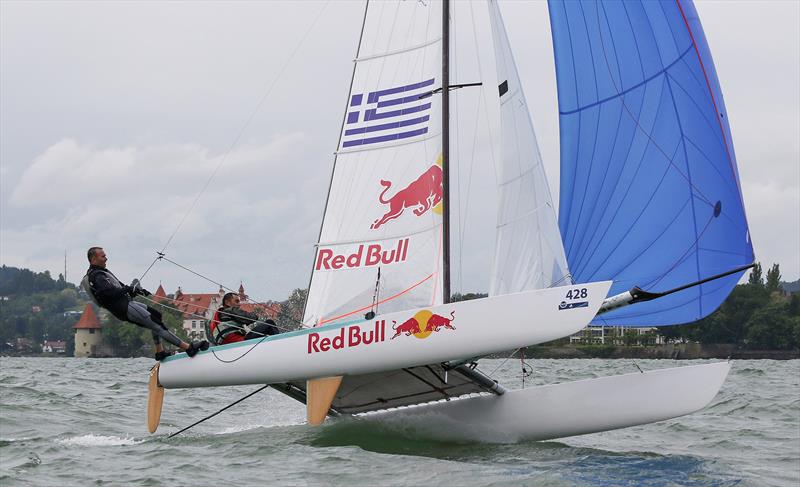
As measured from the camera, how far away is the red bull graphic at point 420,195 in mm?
10586

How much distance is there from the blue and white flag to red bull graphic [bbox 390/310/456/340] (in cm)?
234

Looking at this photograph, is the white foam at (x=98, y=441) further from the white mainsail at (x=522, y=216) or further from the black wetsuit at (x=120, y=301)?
the white mainsail at (x=522, y=216)

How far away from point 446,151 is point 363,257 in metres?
1.36

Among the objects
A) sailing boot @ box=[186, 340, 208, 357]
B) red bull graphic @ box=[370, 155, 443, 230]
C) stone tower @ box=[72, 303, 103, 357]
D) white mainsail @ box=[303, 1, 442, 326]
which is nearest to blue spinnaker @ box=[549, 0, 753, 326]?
red bull graphic @ box=[370, 155, 443, 230]

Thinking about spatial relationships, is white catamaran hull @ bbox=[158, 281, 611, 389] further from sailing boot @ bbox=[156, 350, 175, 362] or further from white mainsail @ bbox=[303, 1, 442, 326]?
white mainsail @ bbox=[303, 1, 442, 326]

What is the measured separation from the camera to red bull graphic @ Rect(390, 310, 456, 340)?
9.13 m

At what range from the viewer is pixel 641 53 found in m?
10.2

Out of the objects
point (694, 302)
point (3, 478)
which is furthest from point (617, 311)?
point (3, 478)

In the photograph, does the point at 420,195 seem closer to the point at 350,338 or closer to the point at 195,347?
the point at 350,338

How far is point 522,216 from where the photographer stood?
10.2m

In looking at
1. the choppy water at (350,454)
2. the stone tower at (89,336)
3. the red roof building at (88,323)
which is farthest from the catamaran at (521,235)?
the red roof building at (88,323)

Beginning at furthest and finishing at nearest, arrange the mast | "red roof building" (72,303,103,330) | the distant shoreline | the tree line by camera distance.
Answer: "red roof building" (72,303,103,330) → the tree line → the distant shoreline → the mast

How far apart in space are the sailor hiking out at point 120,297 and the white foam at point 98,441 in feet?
3.08

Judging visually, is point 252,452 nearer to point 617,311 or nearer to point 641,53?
point 617,311
